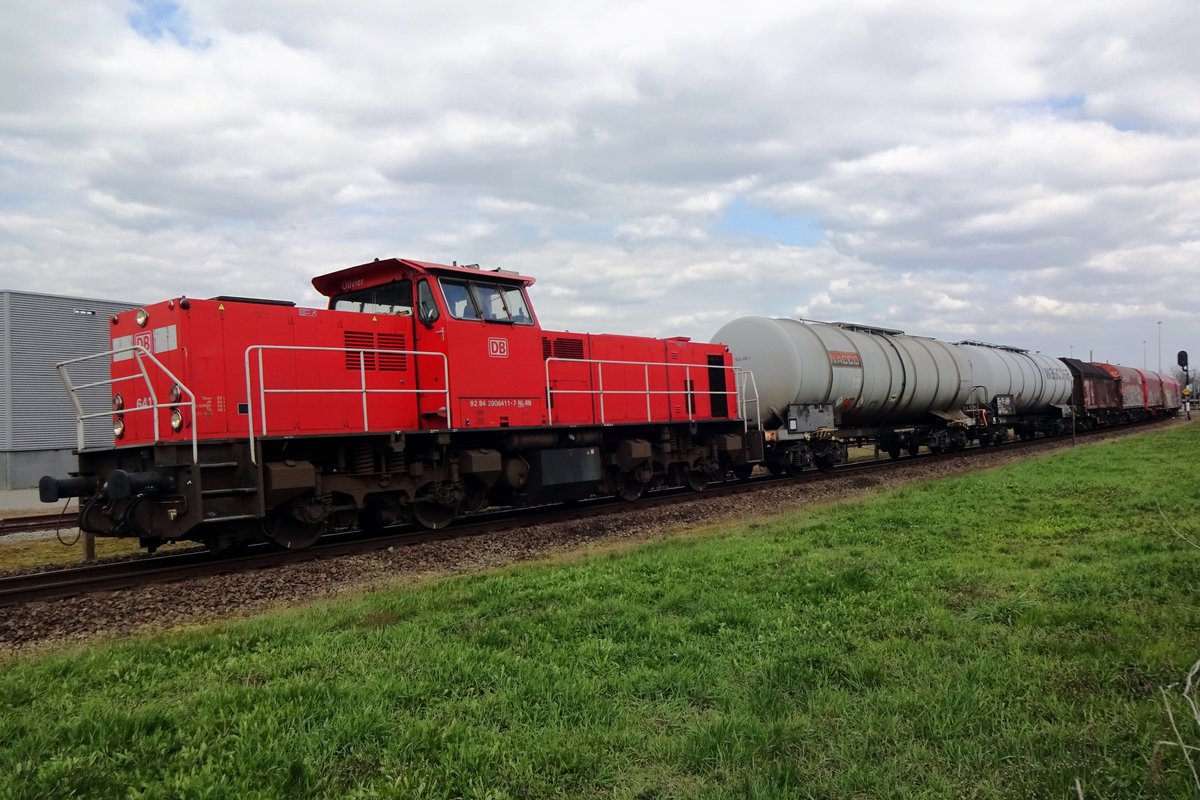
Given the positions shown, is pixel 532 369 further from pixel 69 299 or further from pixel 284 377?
pixel 69 299

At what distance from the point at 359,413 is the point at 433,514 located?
1998 millimetres

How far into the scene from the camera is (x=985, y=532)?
9508 millimetres

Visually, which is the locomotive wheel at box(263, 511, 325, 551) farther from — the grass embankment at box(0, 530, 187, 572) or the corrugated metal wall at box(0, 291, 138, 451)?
A: the corrugated metal wall at box(0, 291, 138, 451)

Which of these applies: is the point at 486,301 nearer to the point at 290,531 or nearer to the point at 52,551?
the point at 290,531

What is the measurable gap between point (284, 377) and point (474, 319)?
292 cm

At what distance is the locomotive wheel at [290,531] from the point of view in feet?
32.6

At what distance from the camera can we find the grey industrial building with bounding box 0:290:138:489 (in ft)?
85.9

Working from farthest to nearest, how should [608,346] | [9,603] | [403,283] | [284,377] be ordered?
[608,346] → [403,283] → [284,377] → [9,603]

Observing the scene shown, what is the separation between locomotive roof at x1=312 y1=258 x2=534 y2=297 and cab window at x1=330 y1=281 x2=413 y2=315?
111mm

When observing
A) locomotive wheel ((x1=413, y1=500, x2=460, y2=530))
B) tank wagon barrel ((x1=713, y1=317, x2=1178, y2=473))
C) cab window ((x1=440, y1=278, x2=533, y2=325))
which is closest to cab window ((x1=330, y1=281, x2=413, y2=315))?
cab window ((x1=440, y1=278, x2=533, y2=325))

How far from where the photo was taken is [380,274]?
1190cm

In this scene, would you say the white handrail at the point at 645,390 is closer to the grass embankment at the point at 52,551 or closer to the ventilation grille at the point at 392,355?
the ventilation grille at the point at 392,355

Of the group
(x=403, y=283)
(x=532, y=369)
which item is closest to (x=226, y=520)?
(x=403, y=283)

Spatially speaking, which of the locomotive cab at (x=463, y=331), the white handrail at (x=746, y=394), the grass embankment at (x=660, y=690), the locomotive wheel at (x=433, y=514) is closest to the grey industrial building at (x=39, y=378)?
the locomotive cab at (x=463, y=331)
